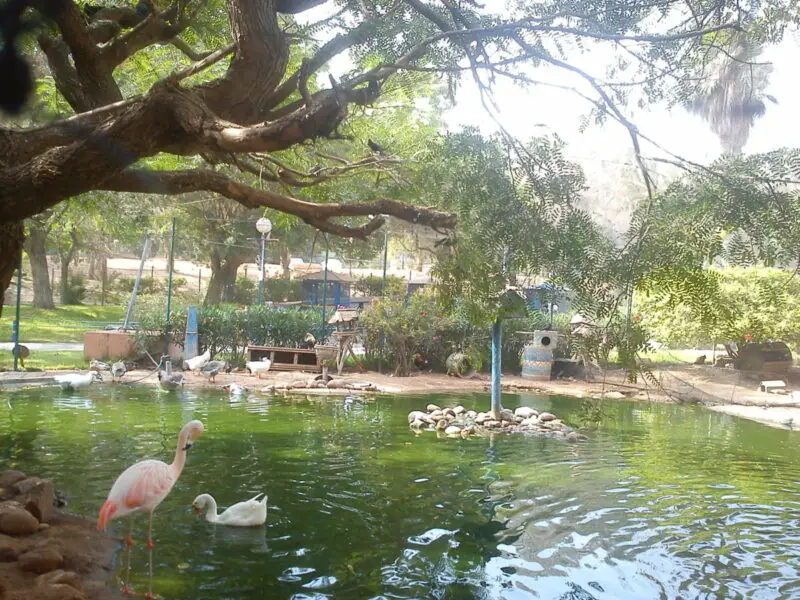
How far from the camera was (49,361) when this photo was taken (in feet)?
52.1

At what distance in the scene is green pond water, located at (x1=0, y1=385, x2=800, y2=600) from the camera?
4957 mm

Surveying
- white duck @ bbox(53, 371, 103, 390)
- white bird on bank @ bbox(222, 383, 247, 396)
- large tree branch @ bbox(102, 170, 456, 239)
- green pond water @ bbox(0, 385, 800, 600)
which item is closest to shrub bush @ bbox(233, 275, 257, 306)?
white bird on bank @ bbox(222, 383, 247, 396)

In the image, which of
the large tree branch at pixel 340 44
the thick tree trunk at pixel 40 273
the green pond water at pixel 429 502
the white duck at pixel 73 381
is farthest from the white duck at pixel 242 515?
the thick tree trunk at pixel 40 273

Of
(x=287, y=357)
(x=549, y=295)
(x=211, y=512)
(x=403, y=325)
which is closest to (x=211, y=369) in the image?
(x=287, y=357)

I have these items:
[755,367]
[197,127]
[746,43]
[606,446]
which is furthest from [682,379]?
[197,127]

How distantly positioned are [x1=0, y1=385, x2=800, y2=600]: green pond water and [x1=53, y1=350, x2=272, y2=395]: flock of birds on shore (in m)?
0.78

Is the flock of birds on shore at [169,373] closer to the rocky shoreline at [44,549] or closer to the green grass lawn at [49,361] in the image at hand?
the green grass lawn at [49,361]

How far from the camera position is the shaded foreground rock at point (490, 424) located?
35.0 feet

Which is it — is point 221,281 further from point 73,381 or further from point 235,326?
point 73,381

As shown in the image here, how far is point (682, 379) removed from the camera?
1688 centimetres

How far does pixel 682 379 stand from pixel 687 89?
13340mm

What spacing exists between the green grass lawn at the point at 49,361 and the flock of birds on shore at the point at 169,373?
2.81 feet

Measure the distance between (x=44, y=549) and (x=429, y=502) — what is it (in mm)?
3575

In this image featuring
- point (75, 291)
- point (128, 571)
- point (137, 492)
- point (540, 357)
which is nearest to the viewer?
point (128, 571)
